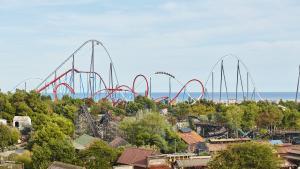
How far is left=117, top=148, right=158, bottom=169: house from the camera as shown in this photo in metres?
35.6

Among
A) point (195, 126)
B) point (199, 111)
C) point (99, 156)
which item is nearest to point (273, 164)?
point (99, 156)

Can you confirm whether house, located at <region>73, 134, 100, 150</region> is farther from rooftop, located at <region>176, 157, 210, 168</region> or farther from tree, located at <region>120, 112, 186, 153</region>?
rooftop, located at <region>176, 157, 210, 168</region>

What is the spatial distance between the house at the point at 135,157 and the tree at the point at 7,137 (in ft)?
41.6

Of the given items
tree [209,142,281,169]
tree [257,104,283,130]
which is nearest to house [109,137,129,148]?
tree [209,142,281,169]

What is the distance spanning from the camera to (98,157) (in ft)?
116

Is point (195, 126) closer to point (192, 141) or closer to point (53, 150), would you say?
point (192, 141)

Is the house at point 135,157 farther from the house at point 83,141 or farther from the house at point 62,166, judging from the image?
the house at point 83,141

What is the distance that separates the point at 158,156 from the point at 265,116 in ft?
96.2

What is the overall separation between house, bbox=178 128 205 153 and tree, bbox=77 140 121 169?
10.2 meters

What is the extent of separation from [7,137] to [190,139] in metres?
16.8

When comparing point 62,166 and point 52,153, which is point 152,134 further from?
point 62,166

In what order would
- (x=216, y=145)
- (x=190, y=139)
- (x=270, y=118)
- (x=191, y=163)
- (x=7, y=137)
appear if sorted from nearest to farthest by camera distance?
(x=191, y=163) → (x=216, y=145) → (x=7, y=137) → (x=190, y=139) → (x=270, y=118)

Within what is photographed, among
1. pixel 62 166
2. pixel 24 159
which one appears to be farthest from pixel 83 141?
pixel 62 166

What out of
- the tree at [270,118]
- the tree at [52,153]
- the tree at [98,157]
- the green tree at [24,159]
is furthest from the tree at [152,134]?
the tree at [270,118]
